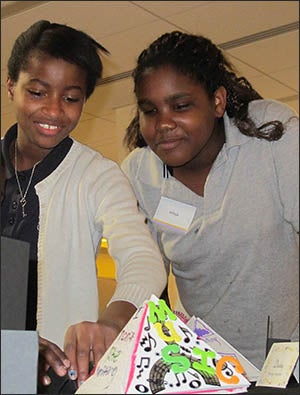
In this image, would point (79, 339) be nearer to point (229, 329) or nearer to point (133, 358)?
point (133, 358)

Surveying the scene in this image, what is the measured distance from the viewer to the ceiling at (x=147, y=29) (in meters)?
3.28

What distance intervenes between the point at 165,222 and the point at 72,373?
0.87 metres

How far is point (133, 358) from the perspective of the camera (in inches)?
27.1

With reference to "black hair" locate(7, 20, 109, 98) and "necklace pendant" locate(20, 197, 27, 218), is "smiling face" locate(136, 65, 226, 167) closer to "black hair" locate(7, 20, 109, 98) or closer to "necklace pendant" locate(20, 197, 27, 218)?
"black hair" locate(7, 20, 109, 98)

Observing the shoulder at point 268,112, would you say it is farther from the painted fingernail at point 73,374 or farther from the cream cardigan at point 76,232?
the painted fingernail at point 73,374

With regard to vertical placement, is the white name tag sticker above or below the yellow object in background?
above

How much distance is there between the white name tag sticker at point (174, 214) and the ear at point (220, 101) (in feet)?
0.81

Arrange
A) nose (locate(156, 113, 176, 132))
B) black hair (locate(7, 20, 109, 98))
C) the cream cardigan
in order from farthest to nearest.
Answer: nose (locate(156, 113, 176, 132)) < black hair (locate(7, 20, 109, 98)) < the cream cardigan

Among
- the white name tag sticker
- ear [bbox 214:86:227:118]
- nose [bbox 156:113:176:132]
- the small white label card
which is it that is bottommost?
the small white label card

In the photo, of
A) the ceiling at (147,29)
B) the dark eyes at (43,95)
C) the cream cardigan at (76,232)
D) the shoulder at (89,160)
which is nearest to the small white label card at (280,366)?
the cream cardigan at (76,232)

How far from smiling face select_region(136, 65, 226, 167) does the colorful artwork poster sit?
86cm

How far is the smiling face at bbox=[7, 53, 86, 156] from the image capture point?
130 cm

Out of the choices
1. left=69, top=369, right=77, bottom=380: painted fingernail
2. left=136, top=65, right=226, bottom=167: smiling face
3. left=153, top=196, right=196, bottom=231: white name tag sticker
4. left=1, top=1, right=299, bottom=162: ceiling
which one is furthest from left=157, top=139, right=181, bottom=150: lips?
left=1, top=1, right=299, bottom=162: ceiling

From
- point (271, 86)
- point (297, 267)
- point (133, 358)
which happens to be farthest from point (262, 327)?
point (271, 86)
